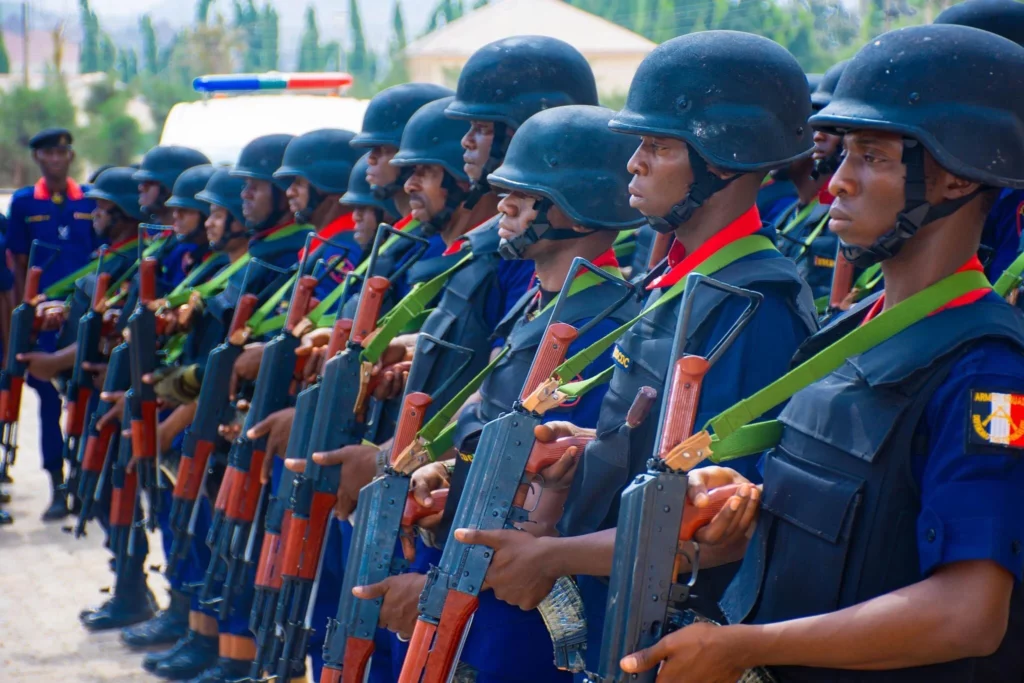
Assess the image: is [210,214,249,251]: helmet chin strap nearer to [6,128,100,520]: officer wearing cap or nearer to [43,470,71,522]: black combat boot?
[43,470,71,522]: black combat boot

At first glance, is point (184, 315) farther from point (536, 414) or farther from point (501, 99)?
point (536, 414)

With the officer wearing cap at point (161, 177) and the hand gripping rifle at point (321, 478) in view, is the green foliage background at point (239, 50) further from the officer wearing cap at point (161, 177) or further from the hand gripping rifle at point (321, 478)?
the hand gripping rifle at point (321, 478)

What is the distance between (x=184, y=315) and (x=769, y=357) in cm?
440

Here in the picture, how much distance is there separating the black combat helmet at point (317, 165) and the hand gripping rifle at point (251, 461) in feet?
2.97

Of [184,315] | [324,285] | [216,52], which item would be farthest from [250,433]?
[216,52]

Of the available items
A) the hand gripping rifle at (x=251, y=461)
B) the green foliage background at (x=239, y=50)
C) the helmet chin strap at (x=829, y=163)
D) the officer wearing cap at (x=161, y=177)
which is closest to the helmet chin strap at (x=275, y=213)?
the hand gripping rifle at (x=251, y=461)

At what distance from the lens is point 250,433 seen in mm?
5672

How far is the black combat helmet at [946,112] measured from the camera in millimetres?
2500

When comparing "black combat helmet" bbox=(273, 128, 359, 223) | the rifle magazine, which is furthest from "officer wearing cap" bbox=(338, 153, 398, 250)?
the rifle magazine

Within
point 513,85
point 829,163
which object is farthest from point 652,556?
point 513,85

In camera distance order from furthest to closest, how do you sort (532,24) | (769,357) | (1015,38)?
1. (532,24)
2. (1015,38)
3. (769,357)

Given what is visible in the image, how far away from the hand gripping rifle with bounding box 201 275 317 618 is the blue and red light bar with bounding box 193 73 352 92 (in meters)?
6.43

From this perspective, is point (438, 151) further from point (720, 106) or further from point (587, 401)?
point (720, 106)

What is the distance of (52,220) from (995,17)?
7844 mm
